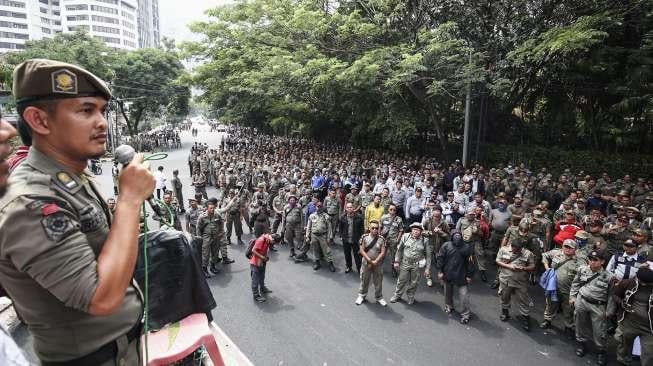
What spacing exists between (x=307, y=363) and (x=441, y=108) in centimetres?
1396

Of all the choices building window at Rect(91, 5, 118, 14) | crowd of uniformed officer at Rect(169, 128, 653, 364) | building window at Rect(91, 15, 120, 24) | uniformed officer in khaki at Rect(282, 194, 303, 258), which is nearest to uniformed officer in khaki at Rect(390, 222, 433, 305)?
crowd of uniformed officer at Rect(169, 128, 653, 364)

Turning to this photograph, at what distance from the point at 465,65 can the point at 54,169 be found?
13425mm

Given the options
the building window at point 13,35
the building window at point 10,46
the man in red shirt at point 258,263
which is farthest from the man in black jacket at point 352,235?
the building window at point 13,35

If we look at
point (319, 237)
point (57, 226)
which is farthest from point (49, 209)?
point (319, 237)

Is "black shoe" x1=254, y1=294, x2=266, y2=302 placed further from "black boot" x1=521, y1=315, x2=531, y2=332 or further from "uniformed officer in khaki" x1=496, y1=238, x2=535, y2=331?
"black boot" x1=521, y1=315, x2=531, y2=332

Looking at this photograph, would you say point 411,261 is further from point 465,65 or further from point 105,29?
point 105,29

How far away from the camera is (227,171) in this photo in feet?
A: 49.3

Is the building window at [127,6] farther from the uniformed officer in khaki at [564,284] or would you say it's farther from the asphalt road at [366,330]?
the uniformed officer in khaki at [564,284]

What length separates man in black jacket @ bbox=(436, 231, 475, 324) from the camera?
671 cm

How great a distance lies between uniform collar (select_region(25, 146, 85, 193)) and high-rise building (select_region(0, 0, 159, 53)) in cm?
7114

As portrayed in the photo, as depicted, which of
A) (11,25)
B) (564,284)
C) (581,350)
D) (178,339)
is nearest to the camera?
(178,339)

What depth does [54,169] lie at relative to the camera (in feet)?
4.14

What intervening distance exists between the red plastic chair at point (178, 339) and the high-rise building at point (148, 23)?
104m

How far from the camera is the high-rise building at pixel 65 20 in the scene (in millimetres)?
63688
